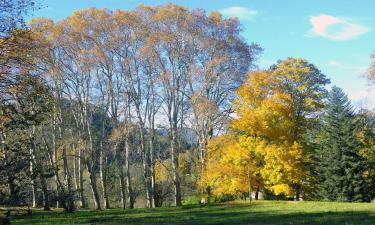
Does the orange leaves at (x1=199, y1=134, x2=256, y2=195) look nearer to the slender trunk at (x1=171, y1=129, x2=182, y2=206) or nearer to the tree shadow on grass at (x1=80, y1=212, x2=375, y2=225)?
the slender trunk at (x1=171, y1=129, x2=182, y2=206)

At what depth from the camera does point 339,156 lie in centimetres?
4603

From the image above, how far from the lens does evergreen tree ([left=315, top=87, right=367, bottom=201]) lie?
4481 centimetres

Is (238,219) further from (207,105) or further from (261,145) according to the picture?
(207,105)

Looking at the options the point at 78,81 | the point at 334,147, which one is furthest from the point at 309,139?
the point at 78,81

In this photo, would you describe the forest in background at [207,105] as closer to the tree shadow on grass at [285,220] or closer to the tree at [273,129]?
the tree at [273,129]

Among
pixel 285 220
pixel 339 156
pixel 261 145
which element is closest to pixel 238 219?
pixel 285 220

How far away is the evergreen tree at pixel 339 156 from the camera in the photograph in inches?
1764

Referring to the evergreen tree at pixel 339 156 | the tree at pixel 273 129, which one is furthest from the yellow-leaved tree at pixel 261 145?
the evergreen tree at pixel 339 156

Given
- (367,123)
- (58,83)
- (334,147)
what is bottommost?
(334,147)

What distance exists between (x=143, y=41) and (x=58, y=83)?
365 inches

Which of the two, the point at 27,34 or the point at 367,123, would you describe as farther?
the point at 367,123

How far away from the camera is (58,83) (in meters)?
42.9

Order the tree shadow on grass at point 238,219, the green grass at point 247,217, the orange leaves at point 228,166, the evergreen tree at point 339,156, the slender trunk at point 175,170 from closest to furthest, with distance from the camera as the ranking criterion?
the tree shadow on grass at point 238,219 < the green grass at point 247,217 < the orange leaves at point 228,166 < the slender trunk at point 175,170 < the evergreen tree at point 339,156

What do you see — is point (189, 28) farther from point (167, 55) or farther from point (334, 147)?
point (334, 147)
